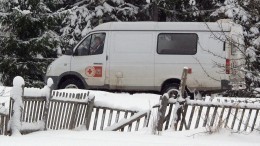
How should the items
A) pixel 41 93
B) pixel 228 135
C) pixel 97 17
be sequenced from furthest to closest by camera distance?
pixel 97 17, pixel 41 93, pixel 228 135

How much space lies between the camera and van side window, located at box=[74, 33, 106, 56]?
14.3 metres

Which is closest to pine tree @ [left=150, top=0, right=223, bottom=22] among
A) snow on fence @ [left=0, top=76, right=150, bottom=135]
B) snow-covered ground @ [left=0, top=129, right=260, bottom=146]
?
snow on fence @ [left=0, top=76, right=150, bottom=135]

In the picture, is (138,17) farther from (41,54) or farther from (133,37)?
(133,37)

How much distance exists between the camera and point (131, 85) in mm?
14234

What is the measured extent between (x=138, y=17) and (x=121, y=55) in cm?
857

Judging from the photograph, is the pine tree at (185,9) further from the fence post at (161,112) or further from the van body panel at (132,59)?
the fence post at (161,112)

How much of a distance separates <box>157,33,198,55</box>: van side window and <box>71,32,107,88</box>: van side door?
1.67 metres

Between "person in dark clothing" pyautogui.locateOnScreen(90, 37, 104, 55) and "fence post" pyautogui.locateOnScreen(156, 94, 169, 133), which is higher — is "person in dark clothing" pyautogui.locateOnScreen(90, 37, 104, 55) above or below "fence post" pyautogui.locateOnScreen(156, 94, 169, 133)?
above

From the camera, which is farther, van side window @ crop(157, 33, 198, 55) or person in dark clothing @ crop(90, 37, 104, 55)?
person in dark clothing @ crop(90, 37, 104, 55)

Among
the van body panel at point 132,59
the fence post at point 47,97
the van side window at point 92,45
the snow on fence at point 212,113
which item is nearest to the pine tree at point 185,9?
the van side window at point 92,45

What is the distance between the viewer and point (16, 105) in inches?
276

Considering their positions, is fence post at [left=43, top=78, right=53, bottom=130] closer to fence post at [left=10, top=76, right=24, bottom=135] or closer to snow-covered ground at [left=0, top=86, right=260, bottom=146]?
snow-covered ground at [left=0, top=86, right=260, bottom=146]

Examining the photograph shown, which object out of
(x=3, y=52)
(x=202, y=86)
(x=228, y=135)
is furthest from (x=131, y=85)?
(x=228, y=135)

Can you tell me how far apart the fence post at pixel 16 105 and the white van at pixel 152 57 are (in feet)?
23.6
